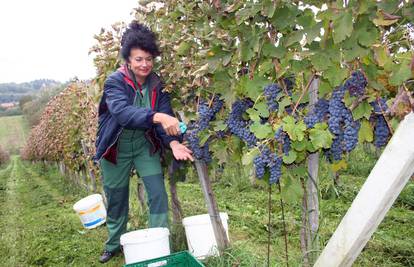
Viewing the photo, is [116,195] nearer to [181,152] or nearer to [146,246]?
→ [146,246]

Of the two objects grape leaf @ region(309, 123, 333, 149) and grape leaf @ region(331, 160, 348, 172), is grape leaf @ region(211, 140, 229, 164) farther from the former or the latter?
grape leaf @ region(309, 123, 333, 149)

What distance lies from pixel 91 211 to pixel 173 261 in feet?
9.25

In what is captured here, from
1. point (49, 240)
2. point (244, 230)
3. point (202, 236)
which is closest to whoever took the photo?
point (202, 236)

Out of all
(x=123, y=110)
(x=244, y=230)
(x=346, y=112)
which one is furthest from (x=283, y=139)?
(x=244, y=230)

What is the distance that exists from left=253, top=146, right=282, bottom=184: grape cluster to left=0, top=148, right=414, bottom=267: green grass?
217 mm

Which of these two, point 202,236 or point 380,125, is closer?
point 380,125

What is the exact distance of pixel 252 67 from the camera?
2.51m

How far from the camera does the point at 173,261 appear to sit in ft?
10.1

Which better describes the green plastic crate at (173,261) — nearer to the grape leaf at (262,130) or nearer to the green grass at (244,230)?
the green grass at (244,230)

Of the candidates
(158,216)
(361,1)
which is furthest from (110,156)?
(361,1)

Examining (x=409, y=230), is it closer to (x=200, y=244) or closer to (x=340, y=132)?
(x=200, y=244)

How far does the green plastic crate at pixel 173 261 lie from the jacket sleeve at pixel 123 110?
3.16ft

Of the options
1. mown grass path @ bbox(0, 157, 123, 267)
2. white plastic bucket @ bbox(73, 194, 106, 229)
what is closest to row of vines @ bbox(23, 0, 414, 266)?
mown grass path @ bbox(0, 157, 123, 267)

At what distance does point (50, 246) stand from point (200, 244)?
2.76 metres
